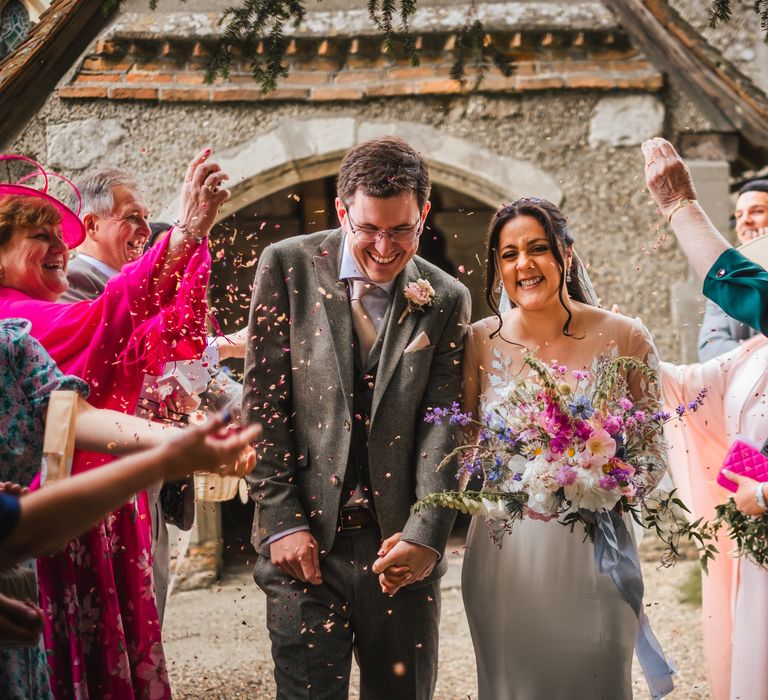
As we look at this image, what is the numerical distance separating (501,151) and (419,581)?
4.61 meters

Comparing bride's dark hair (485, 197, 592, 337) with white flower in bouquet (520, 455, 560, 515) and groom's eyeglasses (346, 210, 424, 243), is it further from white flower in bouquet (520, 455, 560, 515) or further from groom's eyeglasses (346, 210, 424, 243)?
white flower in bouquet (520, 455, 560, 515)

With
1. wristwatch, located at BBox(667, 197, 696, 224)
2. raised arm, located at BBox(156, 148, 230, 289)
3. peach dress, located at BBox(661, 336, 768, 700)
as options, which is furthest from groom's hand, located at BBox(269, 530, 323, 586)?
peach dress, located at BBox(661, 336, 768, 700)

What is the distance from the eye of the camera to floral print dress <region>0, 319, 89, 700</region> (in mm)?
2479

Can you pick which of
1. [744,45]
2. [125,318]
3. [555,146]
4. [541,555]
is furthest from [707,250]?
[744,45]

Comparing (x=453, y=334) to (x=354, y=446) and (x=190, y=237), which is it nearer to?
(x=354, y=446)

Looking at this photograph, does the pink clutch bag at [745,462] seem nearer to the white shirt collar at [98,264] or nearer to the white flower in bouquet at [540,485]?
the white flower in bouquet at [540,485]

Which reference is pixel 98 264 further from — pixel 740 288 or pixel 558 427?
pixel 740 288

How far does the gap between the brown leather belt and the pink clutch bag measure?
4.72 feet

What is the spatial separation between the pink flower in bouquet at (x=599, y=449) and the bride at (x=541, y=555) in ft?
0.73

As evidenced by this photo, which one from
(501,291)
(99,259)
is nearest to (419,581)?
(501,291)

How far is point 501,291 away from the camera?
12.6 feet

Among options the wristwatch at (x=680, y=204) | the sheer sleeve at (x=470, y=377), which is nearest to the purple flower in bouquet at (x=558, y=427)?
the sheer sleeve at (x=470, y=377)

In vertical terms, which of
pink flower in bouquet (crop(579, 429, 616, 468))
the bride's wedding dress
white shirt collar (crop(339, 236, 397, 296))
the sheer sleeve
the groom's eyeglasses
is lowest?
the bride's wedding dress

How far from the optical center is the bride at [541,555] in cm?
328
